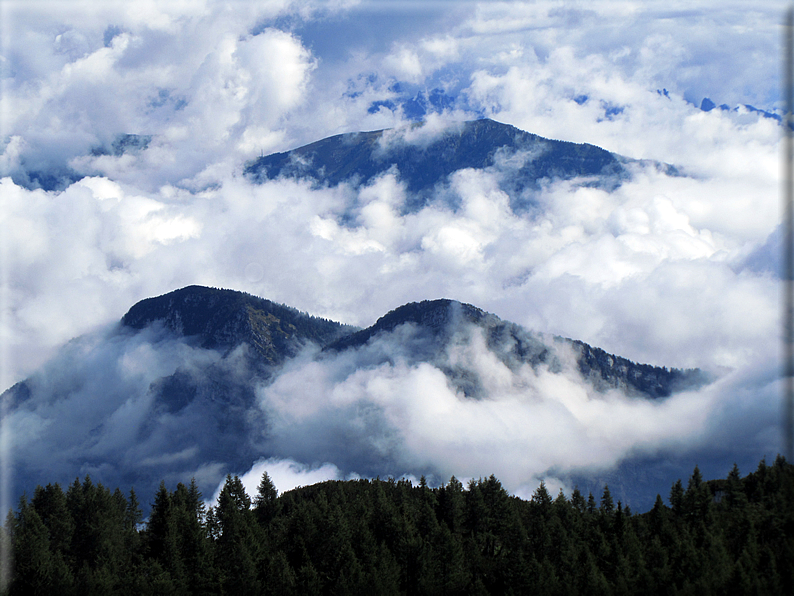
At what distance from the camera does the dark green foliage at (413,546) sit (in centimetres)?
7006

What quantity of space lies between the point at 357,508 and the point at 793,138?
8631 centimetres

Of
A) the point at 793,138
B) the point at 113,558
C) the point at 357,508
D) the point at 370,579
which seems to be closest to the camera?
the point at 793,138

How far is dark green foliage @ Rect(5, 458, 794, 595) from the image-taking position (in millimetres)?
70062

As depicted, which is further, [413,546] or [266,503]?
[266,503]

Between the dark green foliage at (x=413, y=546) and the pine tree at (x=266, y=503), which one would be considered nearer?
the dark green foliage at (x=413, y=546)

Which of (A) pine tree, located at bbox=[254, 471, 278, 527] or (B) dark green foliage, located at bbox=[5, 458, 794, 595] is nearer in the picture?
(B) dark green foliage, located at bbox=[5, 458, 794, 595]

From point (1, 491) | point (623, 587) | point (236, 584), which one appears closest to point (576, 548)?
point (623, 587)

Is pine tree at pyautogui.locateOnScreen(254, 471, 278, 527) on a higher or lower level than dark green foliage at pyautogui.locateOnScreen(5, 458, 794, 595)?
higher

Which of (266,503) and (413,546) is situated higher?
(266,503)

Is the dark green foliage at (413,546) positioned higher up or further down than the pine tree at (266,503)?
further down

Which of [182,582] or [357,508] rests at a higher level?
[357,508]

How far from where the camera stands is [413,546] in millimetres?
81375

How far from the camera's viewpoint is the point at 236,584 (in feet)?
243

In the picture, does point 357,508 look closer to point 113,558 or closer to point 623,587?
point 113,558
